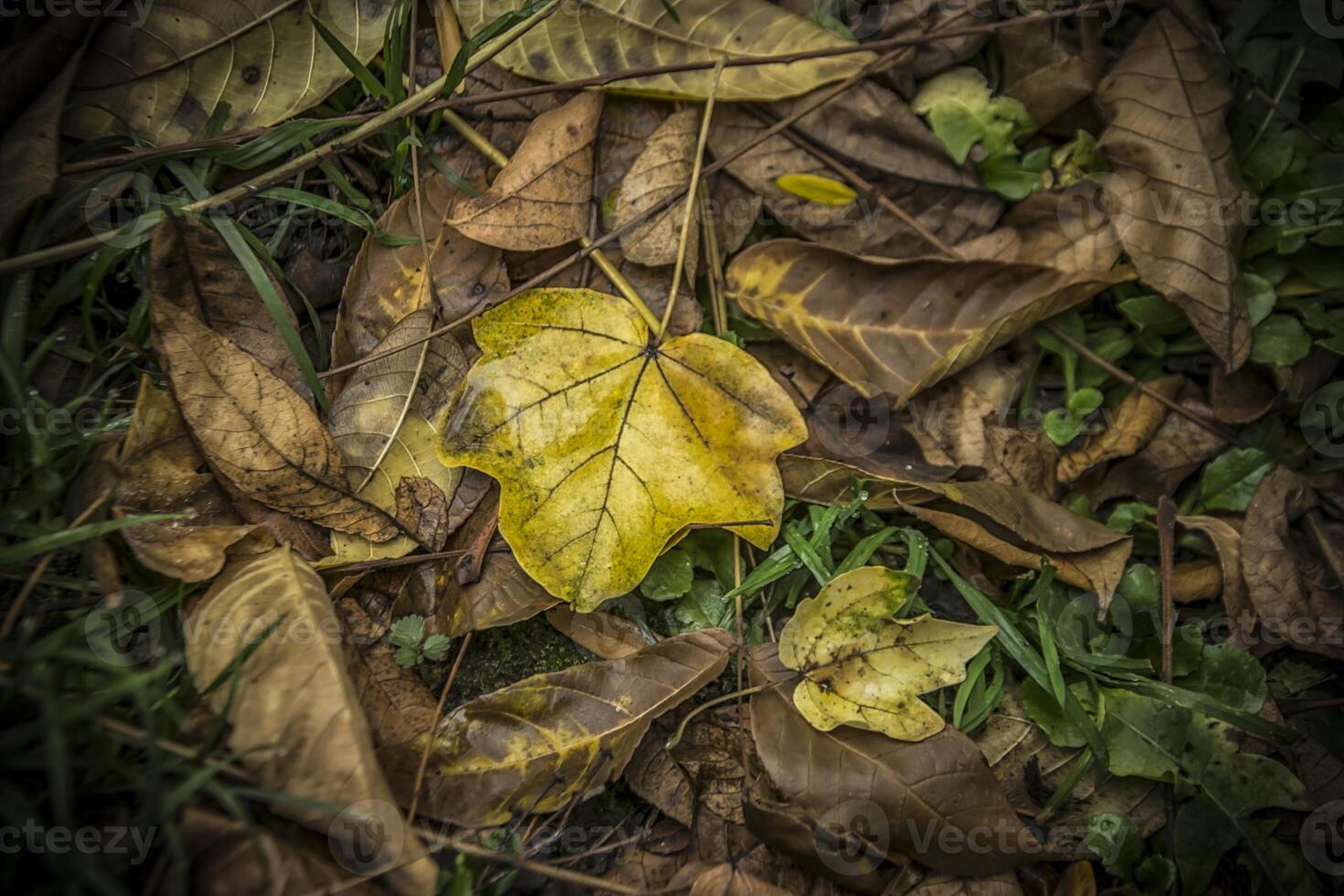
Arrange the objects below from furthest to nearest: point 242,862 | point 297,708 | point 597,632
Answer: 1. point 597,632
2. point 297,708
3. point 242,862

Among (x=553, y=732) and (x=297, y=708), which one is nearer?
(x=297, y=708)

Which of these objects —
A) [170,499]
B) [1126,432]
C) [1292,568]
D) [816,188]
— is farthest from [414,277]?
[1292,568]

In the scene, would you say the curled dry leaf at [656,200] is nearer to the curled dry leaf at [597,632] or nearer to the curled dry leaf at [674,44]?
the curled dry leaf at [674,44]

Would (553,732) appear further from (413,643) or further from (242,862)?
(242,862)

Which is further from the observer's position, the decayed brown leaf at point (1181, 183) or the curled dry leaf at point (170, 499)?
the decayed brown leaf at point (1181, 183)

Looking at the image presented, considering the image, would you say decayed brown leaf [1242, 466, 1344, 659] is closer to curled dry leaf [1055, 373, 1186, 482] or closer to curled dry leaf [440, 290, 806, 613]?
curled dry leaf [1055, 373, 1186, 482]

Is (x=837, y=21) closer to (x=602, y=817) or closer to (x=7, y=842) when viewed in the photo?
(x=602, y=817)

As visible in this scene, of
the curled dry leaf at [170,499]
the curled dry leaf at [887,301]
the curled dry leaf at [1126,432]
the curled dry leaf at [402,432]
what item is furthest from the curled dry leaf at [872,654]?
the curled dry leaf at [170,499]
